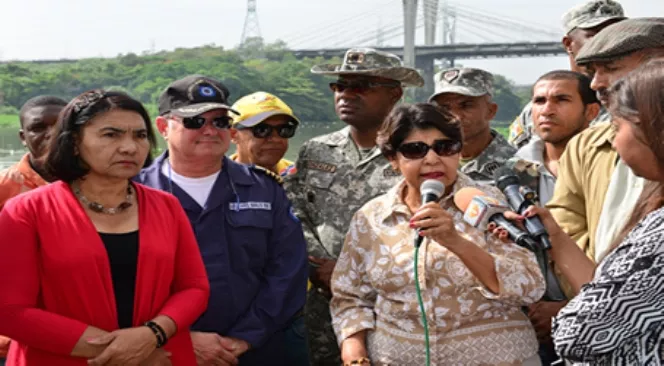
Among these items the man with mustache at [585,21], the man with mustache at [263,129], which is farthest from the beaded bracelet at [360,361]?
the man with mustache at [585,21]

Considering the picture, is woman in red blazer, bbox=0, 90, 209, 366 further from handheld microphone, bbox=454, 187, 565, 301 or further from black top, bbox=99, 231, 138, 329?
handheld microphone, bbox=454, 187, 565, 301

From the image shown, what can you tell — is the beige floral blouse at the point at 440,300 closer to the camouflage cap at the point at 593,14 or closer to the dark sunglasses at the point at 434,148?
the dark sunglasses at the point at 434,148

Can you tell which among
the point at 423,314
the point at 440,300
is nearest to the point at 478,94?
the point at 440,300

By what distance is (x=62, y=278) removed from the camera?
269cm

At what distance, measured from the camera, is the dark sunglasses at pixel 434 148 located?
2992 millimetres

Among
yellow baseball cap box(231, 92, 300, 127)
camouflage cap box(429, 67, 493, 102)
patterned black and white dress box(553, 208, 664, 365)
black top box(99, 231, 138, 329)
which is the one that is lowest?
black top box(99, 231, 138, 329)

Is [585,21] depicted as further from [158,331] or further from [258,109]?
[158,331]

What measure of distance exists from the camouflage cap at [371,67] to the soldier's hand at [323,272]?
1.17 meters

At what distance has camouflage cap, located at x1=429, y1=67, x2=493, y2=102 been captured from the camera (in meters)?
4.39

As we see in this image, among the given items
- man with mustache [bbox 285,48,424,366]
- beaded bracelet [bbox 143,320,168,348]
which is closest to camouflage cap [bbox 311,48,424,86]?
man with mustache [bbox 285,48,424,366]

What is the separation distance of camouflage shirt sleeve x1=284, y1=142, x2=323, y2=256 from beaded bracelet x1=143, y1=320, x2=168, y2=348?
144cm

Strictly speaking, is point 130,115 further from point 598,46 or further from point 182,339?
point 598,46

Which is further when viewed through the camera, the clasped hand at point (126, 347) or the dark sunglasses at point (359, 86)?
the dark sunglasses at point (359, 86)

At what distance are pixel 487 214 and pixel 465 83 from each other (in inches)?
80.0
